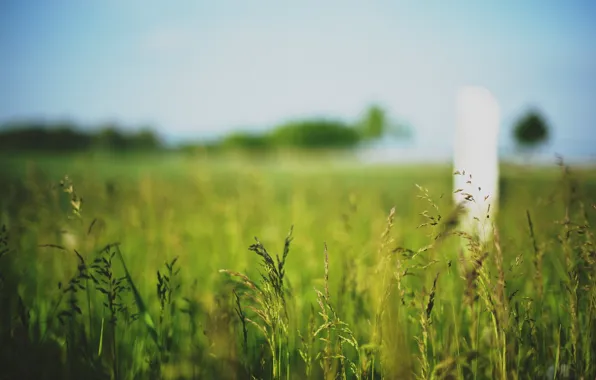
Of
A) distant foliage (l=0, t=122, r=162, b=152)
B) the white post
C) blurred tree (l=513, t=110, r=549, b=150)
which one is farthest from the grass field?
blurred tree (l=513, t=110, r=549, b=150)

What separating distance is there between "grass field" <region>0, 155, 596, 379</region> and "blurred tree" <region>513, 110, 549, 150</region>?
72.9 metres

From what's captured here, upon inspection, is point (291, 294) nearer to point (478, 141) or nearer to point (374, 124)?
point (478, 141)

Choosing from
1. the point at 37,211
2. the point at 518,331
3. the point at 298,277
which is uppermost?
the point at 37,211

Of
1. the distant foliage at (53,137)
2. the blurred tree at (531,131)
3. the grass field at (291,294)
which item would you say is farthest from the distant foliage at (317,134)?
the grass field at (291,294)

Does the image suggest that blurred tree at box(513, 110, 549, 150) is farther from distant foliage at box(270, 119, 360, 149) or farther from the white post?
the white post

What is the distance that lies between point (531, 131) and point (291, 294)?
252 ft

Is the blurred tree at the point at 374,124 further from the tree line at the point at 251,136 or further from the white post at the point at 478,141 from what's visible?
the white post at the point at 478,141

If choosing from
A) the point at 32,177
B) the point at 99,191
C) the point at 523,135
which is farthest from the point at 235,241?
the point at 523,135

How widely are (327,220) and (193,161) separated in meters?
1.91

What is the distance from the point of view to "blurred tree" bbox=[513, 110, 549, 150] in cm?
6762

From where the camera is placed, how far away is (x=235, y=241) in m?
3.59

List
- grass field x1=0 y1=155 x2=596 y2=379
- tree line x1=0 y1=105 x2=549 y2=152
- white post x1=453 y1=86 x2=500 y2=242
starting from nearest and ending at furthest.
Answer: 1. grass field x1=0 y1=155 x2=596 y2=379
2. white post x1=453 y1=86 x2=500 y2=242
3. tree line x1=0 y1=105 x2=549 y2=152

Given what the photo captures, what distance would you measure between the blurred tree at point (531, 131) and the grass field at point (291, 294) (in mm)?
72906

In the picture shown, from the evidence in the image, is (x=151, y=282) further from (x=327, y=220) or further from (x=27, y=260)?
(x=327, y=220)
